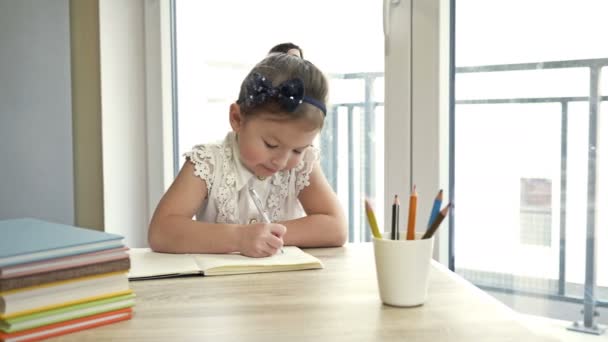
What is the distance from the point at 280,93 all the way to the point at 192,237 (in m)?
0.32

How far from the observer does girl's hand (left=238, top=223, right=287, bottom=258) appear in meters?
1.09

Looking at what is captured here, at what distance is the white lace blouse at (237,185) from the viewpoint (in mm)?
Answer: 1466

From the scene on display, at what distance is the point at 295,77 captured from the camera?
1.26 meters

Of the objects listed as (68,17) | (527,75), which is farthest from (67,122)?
(527,75)

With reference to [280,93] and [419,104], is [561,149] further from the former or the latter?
[280,93]

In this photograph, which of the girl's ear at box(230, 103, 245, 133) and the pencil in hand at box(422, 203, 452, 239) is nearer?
the pencil in hand at box(422, 203, 452, 239)

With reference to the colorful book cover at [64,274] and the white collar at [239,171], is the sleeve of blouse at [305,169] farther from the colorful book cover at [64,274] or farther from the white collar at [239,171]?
the colorful book cover at [64,274]

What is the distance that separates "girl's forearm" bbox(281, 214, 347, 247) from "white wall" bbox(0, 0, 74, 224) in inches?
53.5

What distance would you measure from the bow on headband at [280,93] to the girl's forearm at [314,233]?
22 cm

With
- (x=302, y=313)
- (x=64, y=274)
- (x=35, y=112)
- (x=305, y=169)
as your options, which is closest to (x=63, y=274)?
(x=64, y=274)

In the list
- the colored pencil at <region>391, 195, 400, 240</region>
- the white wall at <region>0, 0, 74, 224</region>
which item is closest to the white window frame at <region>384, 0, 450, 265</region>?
the colored pencil at <region>391, 195, 400, 240</region>

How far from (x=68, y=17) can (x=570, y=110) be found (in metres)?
1.79

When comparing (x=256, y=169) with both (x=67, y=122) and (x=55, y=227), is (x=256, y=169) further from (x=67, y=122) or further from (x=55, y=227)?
(x=67, y=122)

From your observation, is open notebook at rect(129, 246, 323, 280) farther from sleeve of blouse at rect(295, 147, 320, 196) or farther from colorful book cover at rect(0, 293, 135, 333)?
sleeve of blouse at rect(295, 147, 320, 196)
